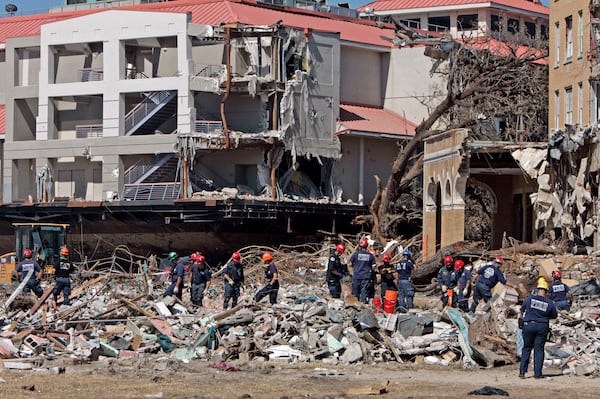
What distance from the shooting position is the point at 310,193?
6116 cm

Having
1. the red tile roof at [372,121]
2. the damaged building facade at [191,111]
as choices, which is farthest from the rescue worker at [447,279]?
the red tile roof at [372,121]

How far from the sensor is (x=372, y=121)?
63312 millimetres

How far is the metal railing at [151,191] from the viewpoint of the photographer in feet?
190

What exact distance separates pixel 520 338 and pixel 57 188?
45.4 meters

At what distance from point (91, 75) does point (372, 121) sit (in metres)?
13.6

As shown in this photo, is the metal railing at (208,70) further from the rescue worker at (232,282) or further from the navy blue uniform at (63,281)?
the rescue worker at (232,282)

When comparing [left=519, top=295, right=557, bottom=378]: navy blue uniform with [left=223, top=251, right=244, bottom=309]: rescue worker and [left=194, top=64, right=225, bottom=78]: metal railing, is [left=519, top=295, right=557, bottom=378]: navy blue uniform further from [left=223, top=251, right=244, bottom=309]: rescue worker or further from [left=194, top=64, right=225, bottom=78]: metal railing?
[left=194, top=64, right=225, bottom=78]: metal railing

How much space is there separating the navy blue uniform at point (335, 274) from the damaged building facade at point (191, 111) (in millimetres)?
23327

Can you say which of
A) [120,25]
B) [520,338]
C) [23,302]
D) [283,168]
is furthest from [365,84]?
[520,338]

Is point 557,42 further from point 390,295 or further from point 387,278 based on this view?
point 390,295

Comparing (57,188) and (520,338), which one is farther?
(57,188)

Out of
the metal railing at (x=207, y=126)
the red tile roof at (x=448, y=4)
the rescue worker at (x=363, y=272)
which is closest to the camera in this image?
the rescue worker at (x=363, y=272)

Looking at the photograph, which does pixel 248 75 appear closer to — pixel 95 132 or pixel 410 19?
pixel 95 132

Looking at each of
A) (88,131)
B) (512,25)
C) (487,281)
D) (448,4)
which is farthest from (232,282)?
(448,4)
